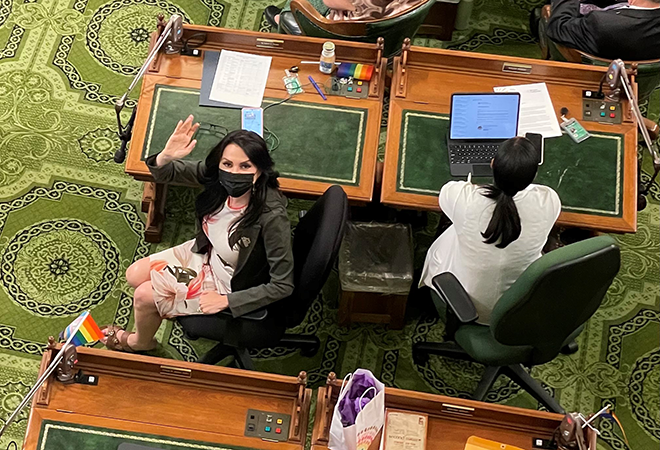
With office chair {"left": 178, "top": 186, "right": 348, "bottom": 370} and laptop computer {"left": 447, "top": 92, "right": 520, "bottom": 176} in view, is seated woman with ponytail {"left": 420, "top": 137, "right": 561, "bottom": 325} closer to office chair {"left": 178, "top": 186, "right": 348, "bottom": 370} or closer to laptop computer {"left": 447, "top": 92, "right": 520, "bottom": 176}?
laptop computer {"left": 447, "top": 92, "right": 520, "bottom": 176}

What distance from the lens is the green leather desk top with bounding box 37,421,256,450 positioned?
284 cm

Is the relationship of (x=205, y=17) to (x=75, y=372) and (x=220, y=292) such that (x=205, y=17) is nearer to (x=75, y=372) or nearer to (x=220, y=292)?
(x=220, y=292)

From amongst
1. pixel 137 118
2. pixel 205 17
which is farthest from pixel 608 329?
pixel 205 17

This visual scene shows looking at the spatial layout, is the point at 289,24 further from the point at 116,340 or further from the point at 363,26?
the point at 116,340

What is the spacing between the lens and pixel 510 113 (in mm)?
3637

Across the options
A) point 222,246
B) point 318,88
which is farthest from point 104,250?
point 318,88

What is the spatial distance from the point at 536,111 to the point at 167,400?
2037mm

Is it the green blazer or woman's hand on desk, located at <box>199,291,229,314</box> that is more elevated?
the green blazer

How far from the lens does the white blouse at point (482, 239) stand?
3094 mm

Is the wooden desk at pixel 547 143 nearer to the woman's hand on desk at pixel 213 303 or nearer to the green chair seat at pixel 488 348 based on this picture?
the green chair seat at pixel 488 348

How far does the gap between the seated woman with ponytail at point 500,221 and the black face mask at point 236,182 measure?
2.54ft

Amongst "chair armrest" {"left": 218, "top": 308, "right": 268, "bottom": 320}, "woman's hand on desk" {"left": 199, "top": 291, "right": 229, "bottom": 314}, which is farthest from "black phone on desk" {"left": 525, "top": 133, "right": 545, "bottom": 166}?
"woman's hand on desk" {"left": 199, "top": 291, "right": 229, "bottom": 314}

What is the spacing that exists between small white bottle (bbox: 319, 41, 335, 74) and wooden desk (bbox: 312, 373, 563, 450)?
1.54m

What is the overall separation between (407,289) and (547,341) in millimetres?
796
